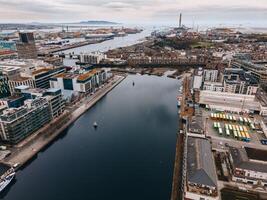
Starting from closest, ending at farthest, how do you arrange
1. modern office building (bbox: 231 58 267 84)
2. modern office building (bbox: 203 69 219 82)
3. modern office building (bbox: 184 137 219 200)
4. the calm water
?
modern office building (bbox: 184 137 219 200) < the calm water < modern office building (bbox: 231 58 267 84) < modern office building (bbox: 203 69 219 82)

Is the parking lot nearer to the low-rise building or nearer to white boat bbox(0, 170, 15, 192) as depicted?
the low-rise building

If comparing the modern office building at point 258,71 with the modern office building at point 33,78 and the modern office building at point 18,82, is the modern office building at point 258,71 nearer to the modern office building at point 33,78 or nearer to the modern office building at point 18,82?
the modern office building at point 33,78

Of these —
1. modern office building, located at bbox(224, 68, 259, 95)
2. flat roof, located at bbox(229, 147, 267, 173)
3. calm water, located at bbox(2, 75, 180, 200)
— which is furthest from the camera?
modern office building, located at bbox(224, 68, 259, 95)

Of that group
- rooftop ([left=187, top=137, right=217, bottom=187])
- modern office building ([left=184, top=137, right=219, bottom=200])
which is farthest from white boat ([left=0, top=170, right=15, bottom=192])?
rooftop ([left=187, top=137, right=217, bottom=187])

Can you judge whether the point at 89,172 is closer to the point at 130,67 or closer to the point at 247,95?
the point at 247,95

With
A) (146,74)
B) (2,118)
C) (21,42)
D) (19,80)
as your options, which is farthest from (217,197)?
(21,42)

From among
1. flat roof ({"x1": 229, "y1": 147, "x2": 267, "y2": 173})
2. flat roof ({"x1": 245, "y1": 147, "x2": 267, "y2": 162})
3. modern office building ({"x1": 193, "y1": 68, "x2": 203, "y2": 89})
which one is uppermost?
modern office building ({"x1": 193, "y1": 68, "x2": 203, "y2": 89})

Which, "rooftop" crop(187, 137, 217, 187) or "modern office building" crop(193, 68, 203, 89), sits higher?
"modern office building" crop(193, 68, 203, 89)
